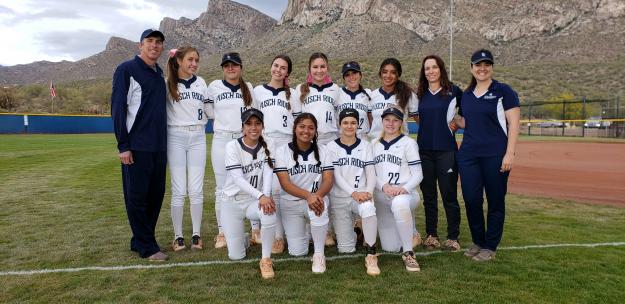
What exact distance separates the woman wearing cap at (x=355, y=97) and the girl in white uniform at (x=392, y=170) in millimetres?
439

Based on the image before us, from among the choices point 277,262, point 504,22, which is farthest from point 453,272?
point 504,22

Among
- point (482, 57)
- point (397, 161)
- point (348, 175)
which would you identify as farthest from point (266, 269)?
point (482, 57)

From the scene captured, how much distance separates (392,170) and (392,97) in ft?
2.87

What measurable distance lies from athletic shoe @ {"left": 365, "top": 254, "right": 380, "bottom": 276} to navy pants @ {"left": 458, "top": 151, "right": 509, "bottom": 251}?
46.4 inches

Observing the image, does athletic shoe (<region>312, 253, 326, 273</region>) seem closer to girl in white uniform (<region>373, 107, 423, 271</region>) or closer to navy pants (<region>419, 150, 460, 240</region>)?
girl in white uniform (<region>373, 107, 423, 271</region>)

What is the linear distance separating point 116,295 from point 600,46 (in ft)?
238

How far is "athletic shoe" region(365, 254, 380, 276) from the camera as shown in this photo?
3.67 m

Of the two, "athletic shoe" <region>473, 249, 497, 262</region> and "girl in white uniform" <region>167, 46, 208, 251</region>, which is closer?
"athletic shoe" <region>473, 249, 497, 262</region>

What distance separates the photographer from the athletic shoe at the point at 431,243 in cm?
453

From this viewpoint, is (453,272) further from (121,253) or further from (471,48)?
(471,48)

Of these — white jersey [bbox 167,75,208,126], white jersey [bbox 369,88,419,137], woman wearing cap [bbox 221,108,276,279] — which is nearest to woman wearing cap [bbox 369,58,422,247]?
white jersey [bbox 369,88,419,137]

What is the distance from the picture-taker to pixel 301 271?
3.78m

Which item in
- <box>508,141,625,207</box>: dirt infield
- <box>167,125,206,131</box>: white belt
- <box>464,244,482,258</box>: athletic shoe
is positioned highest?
<box>167,125,206,131</box>: white belt

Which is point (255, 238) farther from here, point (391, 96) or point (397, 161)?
point (391, 96)
